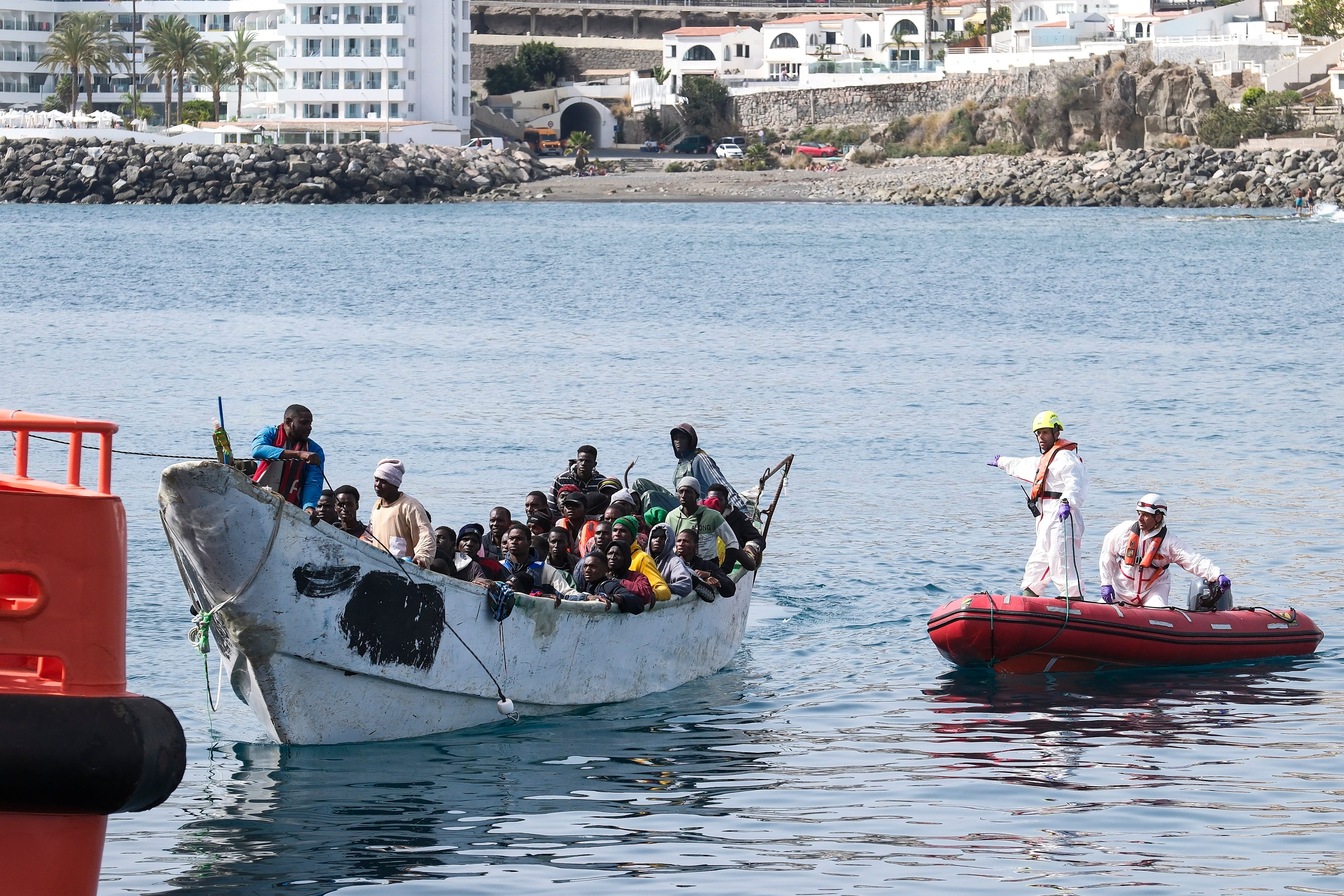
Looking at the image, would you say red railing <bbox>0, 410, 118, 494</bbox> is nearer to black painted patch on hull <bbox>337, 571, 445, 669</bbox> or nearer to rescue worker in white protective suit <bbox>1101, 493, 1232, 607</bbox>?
black painted patch on hull <bbox>337, 571, 445, 669</bbox>

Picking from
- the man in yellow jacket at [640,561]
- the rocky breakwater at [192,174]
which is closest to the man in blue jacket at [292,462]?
the man in yellow jacket at [640,561]

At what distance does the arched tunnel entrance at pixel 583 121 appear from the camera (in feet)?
450

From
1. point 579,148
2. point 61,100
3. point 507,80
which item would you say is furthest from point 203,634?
point 507,80

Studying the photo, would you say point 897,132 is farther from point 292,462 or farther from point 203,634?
point 203,634

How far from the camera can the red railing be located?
8055mm

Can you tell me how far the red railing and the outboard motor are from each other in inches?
453

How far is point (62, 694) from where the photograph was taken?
7.69m

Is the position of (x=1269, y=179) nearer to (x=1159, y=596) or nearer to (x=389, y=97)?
(x=389, y=97)

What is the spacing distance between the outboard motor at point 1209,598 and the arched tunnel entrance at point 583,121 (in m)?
123

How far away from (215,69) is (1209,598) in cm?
11567

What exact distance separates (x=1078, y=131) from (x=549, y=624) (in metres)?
112

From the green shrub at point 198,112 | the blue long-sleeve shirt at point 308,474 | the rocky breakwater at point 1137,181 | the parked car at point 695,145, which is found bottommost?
the blue long-sleeve shirt at point 308,474

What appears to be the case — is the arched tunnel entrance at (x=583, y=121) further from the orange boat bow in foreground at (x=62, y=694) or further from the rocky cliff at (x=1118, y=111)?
the orange boat bow in foreground at (x=62, y=694)

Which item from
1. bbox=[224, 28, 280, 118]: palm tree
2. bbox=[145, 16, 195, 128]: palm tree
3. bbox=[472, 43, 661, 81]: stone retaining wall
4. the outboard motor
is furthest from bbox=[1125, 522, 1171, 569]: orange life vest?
bbox=[472, 43, 661, 81]: stone retaining wall
